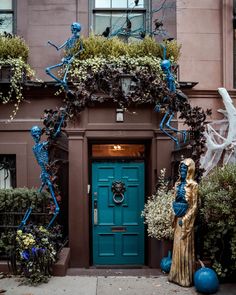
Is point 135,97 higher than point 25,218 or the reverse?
higher

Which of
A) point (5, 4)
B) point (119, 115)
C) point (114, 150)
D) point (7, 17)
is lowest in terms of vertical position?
point (114, 150)

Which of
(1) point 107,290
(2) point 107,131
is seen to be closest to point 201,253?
(1) point 107,290

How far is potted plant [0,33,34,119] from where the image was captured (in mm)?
8773

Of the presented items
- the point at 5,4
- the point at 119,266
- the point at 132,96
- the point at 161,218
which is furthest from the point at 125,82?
the point at 119,266

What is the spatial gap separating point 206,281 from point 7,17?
6.87 meters

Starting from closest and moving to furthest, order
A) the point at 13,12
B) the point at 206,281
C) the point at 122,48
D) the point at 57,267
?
the point at 206,281 < the point at 57,267 < the point at 122,48 < the point at 13,12

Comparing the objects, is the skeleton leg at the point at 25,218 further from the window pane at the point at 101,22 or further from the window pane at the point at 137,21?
the window pane at the point at 137,21

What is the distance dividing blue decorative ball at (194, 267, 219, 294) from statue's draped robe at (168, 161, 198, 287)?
0.31 m

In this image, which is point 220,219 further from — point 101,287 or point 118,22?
point 118,22

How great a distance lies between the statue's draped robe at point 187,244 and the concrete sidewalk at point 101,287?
0.60 ft

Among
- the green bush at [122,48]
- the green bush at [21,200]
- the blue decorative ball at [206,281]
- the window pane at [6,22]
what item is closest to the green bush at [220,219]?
the blue decorative ball at [206,281]

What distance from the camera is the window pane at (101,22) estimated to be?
31.6 ft

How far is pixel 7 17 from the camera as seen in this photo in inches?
378

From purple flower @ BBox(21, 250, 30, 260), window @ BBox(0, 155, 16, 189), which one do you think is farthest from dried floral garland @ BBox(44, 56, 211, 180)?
window @ BBox(0, 155, 16, 189)
